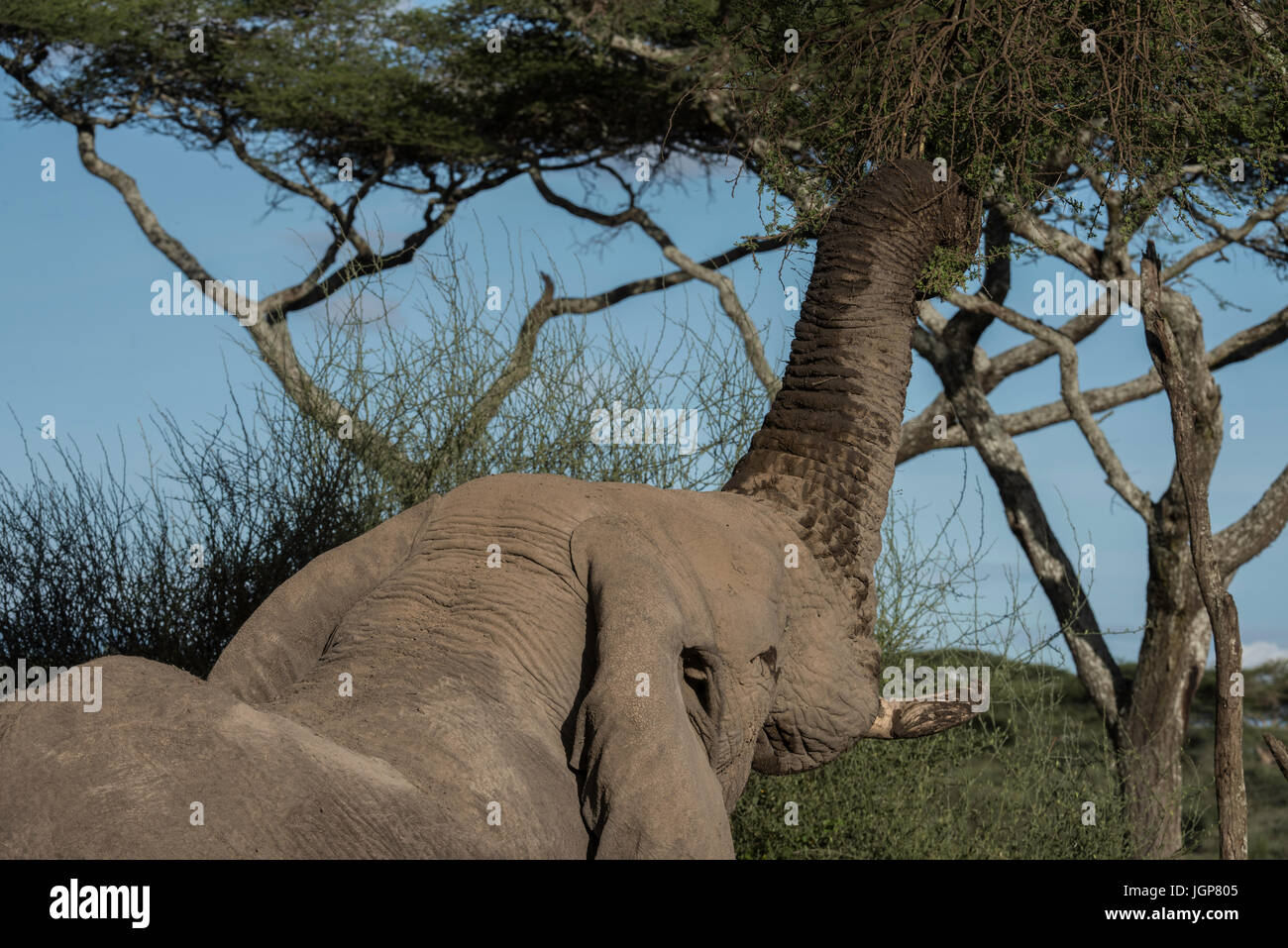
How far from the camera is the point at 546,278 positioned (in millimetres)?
12078

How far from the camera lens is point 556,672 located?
10.8 feet

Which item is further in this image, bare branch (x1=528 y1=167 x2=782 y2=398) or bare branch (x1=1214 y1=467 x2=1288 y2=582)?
bare branch (x1=528 y1=167 x2=782 y2=398)

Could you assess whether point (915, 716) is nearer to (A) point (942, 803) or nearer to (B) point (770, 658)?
(B) point (770, 658)

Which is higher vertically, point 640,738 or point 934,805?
point 640,738

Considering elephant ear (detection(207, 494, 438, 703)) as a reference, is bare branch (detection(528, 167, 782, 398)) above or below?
above

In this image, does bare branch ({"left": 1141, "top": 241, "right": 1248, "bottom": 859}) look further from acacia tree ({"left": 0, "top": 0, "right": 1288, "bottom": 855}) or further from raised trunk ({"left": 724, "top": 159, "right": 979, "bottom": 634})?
raised trunk ({"left": 724, "top": 159, "right": 979, "bottom": 634})

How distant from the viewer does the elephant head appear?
3.92 m

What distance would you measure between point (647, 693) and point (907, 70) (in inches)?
109

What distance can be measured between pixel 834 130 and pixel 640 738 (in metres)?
2.88

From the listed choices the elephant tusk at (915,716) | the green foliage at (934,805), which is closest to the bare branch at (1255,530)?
the green foliage at (934,805)

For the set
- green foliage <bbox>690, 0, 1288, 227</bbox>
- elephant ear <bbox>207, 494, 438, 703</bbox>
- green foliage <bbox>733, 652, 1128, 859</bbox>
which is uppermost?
green foliage <bbox>690, 0, 1288, 227</bbox>

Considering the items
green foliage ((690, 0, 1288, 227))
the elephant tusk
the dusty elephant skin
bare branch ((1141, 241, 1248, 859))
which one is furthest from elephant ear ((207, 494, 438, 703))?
bare branch ((1141, 241, 1248, 859))

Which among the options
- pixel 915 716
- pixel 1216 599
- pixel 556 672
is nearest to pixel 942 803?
pixel 1216 599
